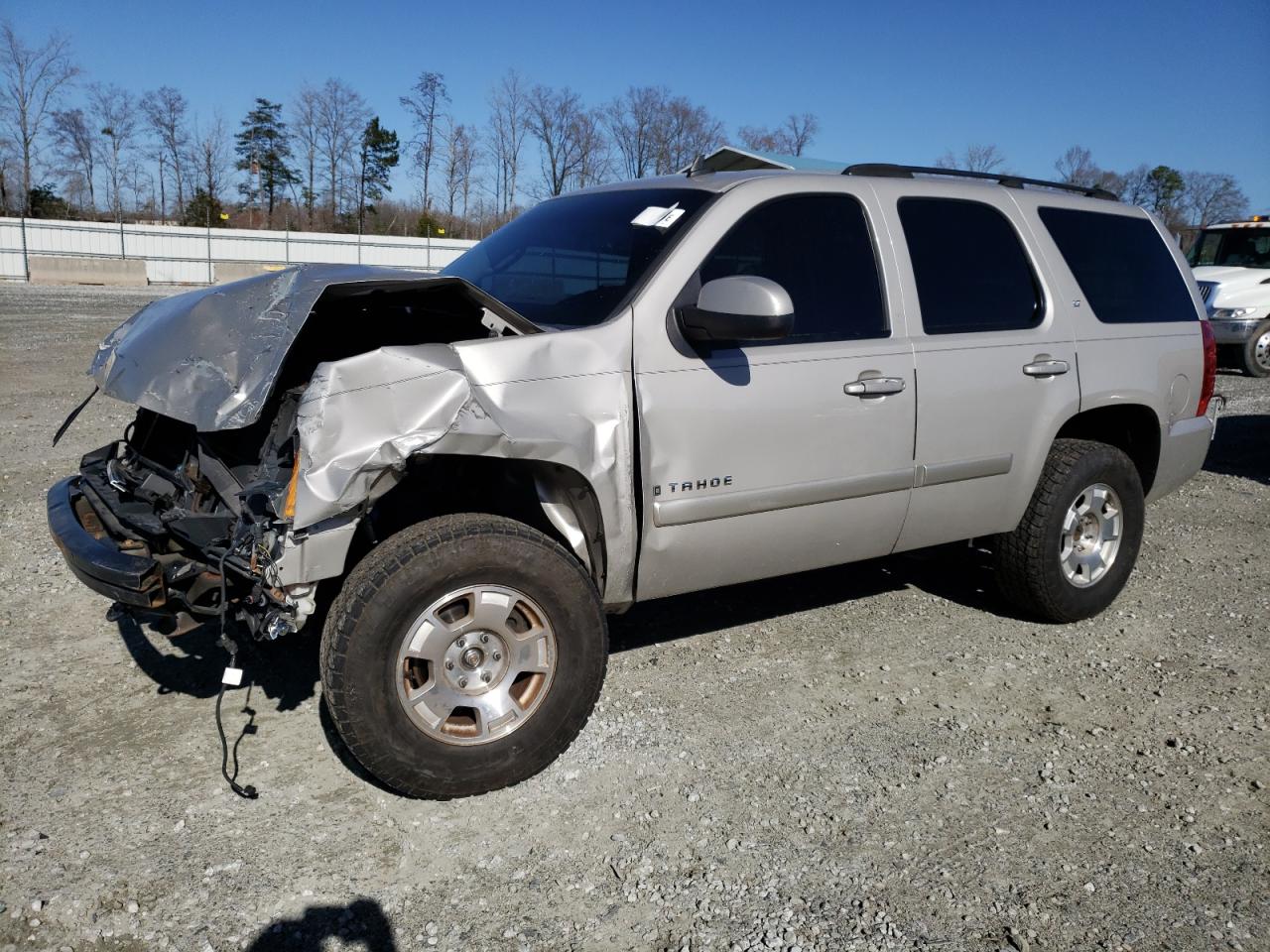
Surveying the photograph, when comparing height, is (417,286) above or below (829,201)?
below

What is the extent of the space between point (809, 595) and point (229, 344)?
10.4ft

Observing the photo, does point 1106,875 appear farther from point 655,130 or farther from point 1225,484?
point 655,130

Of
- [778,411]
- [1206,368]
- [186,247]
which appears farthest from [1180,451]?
[186,247]

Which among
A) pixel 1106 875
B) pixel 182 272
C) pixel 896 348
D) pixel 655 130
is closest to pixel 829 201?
pixel 896 348

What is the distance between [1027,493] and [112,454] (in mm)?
3954

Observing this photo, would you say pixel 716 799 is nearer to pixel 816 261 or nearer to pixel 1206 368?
pixel 816 261

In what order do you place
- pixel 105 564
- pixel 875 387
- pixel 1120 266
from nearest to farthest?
pixel 105 564 < pixel 875 387 < pixel 1120 266

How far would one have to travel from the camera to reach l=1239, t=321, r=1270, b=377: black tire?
14.5m

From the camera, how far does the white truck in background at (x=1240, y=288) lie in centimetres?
1434

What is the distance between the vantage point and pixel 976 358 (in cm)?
414

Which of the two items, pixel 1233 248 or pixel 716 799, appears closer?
pixel 716 799

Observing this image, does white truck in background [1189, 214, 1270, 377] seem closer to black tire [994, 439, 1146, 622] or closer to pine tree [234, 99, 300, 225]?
black tire [994, 439, 1146, 622]

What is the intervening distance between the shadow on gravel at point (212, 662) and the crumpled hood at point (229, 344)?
1.06m

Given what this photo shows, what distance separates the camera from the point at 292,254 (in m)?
37.0
